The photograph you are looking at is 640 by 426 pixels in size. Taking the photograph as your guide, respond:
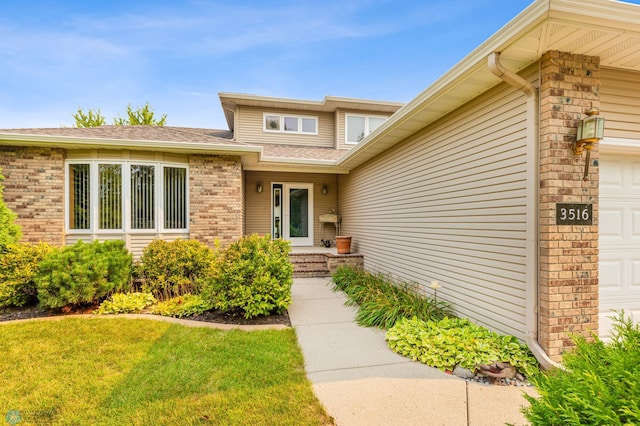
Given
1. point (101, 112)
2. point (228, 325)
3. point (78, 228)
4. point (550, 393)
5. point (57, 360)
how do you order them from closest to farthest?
point (550, 393)
point (57, 360)
point (228, 325)
point (78, 228)
point (101, 112)

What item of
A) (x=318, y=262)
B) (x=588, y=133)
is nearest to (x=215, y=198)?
(x=318, y=262)

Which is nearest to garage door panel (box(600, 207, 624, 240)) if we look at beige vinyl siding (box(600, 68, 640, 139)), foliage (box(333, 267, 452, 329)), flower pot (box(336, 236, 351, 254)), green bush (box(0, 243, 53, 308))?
beige vinyl siding (box(600, 68, 640, 139))

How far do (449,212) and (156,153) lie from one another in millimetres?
6347

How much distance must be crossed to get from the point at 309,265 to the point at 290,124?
5490 millimetres

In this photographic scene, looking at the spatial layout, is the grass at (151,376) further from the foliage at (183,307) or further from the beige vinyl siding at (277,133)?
the beige vinyl siding at (277,133)

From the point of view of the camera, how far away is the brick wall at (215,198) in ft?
23.6

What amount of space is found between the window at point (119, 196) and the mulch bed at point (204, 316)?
6.97 ft

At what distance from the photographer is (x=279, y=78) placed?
1273 centimetres

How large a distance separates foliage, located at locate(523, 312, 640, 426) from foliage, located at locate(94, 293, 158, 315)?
5.55 m

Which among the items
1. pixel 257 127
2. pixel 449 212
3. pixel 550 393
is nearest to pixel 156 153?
pixel 257 127

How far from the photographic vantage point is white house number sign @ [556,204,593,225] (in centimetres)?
306

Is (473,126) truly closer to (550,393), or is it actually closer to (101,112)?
(550,393)

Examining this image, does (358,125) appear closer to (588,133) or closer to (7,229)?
(588,133)

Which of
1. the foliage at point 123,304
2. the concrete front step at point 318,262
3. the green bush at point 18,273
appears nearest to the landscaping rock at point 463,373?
the foliage at point 123,304
